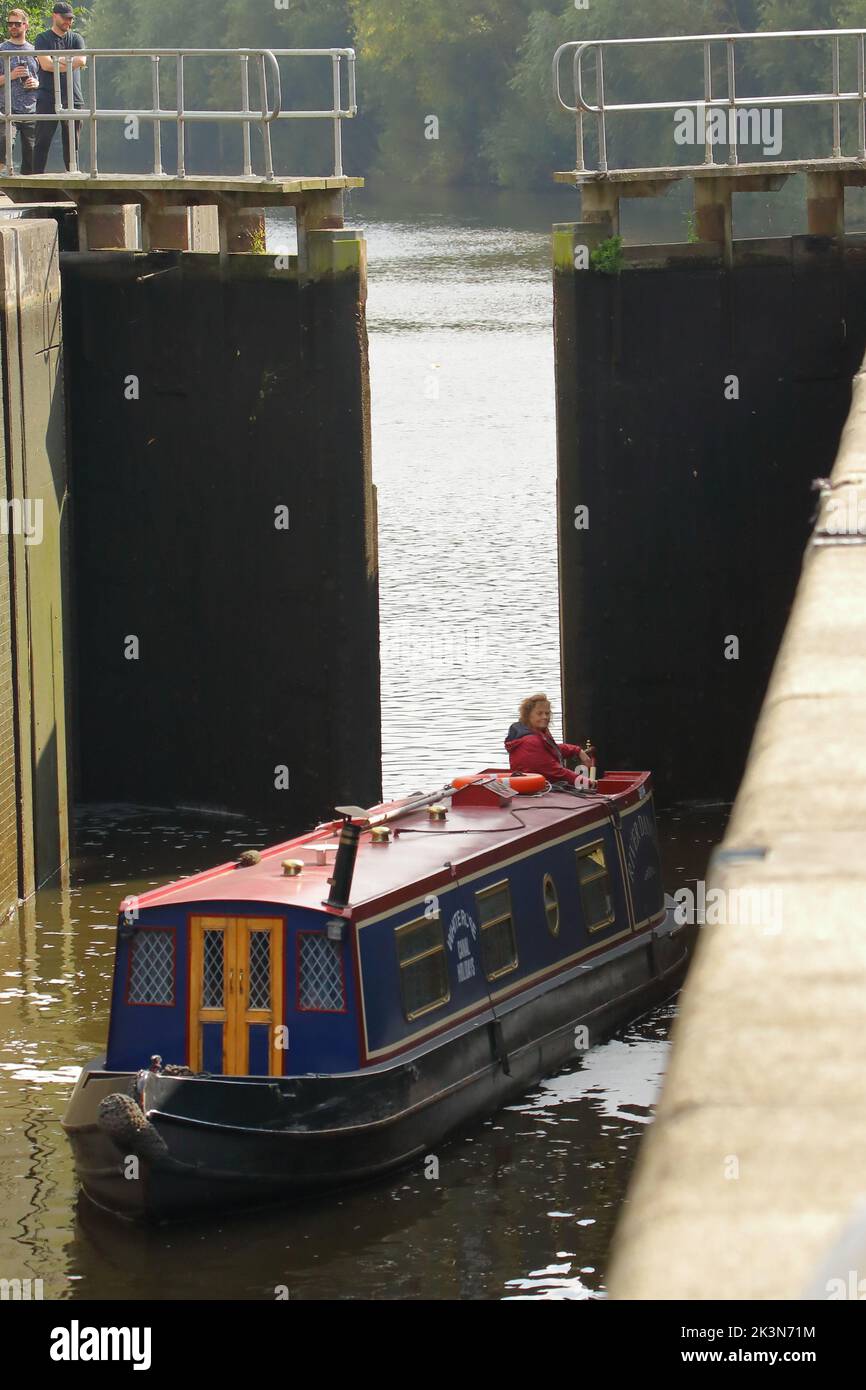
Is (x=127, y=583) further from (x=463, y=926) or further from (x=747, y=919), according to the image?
(x=747, y=919)

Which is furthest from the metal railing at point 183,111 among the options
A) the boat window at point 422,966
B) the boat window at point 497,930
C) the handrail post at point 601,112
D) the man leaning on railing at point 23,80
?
the boat window at point 422,966

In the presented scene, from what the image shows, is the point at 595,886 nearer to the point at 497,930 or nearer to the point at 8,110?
the point at 497,930

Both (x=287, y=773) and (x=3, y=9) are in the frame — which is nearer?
(x=287, y=773)

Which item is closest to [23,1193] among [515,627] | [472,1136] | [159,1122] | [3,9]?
[159,1122]

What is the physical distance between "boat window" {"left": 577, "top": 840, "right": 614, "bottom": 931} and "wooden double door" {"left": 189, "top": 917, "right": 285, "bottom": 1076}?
2.99 metres

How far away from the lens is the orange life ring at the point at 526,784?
14.6 m

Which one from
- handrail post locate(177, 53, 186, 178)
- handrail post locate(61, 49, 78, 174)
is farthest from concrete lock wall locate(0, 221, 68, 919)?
handrail post locate(61, 49, 78, 174)

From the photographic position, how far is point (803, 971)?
12.5 ft

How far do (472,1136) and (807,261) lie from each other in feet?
28.6

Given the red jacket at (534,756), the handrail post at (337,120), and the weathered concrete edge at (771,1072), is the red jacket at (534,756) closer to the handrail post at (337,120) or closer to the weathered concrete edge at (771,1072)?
the handrail post at (337,120)

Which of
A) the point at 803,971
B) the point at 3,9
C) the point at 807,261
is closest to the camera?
the point at 803,971

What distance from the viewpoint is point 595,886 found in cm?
1447

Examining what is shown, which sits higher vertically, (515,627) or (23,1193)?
(515,627)

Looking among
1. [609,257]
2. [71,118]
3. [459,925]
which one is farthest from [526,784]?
[71,118]
